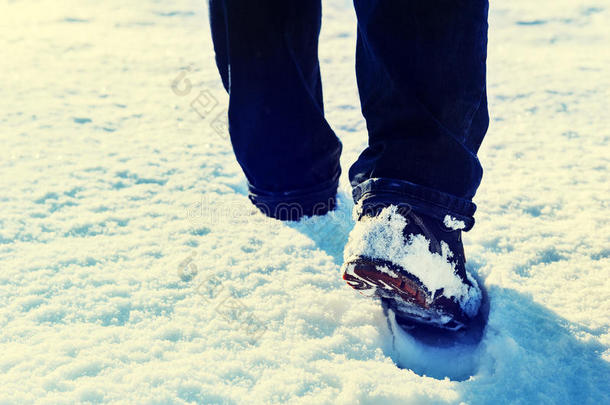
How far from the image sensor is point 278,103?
1.16m

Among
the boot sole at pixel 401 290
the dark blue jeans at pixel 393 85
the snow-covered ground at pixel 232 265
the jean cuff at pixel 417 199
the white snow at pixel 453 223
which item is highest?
the dark blue jeans at pixel 393 85

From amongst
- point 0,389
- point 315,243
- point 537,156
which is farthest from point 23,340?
point 537,156

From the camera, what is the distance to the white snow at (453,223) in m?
0.88

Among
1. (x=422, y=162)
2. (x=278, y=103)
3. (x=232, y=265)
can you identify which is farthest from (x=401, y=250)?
(x=278, y=103)

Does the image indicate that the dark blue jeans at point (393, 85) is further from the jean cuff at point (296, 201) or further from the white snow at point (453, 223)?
the jean cuff at point (296, 201)

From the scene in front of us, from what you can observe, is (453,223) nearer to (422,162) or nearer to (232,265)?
(422,162)

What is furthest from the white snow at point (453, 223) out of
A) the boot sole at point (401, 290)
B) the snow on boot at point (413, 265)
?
the boot sole at point (401, 290)

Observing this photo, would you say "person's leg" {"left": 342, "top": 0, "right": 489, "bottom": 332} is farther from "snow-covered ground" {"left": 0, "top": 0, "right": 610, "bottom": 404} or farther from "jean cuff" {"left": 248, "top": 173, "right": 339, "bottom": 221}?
"jean cuff" {"left": 248, "top": 173, "right": 339, "bottom": 221}

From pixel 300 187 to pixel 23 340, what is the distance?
0.66m

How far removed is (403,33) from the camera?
0.88 m

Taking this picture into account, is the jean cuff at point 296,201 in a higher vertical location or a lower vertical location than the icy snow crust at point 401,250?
lower

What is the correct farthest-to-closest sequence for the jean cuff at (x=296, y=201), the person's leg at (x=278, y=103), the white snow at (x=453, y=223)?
the jean cuff at (x=296, y=201)
the person's leg at (x=278, y=103)
the white snow at (x=453, y=223)

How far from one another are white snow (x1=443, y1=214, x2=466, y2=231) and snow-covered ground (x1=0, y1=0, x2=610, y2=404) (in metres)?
0.18

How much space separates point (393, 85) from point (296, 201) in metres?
A: 0.44
